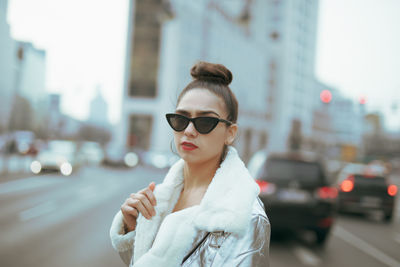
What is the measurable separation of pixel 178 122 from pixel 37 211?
8.76 m

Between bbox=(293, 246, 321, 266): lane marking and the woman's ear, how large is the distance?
442 centimetres

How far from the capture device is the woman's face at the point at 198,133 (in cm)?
162

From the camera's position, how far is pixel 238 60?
5338cm

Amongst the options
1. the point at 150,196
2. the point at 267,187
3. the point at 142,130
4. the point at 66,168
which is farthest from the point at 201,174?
the point at 142,130

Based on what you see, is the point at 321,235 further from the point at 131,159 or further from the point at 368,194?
the point at 131,159

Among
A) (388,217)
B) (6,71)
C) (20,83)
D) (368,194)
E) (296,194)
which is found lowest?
(388,217)

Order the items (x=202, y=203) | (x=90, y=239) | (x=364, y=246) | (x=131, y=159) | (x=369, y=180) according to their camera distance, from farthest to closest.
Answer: (x=131, y=159) → (x=369, y=180) → (x=364, y=246) → (x=90, y=239) → (x=202, y=203)

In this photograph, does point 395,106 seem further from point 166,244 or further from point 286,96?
point 286,96

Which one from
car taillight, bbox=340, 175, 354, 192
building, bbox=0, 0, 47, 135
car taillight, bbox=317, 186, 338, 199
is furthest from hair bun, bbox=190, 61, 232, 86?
building, bbox=0, 0, 47, 135

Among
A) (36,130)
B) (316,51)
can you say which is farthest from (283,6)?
(36,130)

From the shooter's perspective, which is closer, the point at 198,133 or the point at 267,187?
the point at 198,133

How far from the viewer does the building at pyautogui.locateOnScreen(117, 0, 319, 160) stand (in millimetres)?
44678

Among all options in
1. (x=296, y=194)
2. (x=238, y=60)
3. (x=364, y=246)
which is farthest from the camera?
(x=238, y=60)

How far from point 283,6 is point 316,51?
49.2 feet
